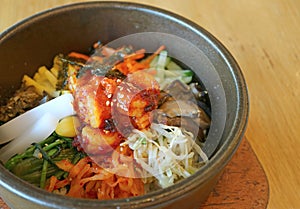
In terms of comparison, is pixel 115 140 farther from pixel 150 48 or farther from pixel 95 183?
pixel 150 48

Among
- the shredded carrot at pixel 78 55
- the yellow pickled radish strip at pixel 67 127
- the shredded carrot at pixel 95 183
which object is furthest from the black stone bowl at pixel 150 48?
the yellow pickled radish strip at pixel 67 127

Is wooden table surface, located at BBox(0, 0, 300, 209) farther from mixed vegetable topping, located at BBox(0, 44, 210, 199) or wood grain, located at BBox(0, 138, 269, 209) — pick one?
mixed vegetable topping, located at BBox(0, 44, 210, 199)

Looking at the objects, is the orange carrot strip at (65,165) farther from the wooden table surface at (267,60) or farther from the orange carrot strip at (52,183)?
the wooden table surface at (267,60)

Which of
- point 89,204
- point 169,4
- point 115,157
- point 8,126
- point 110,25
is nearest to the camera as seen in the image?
point 89,204

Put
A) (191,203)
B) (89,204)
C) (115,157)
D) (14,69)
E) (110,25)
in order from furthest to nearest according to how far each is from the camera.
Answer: (110,25), (14,69), (115,157), (191,203), (89,204)

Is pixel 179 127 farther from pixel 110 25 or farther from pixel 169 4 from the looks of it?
pixel 169 4

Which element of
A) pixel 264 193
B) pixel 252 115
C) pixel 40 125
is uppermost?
pixel 40 125

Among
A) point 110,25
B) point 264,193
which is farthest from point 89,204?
point 110,25
